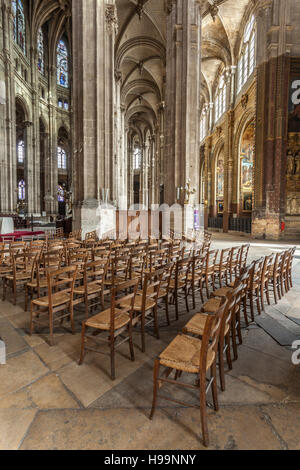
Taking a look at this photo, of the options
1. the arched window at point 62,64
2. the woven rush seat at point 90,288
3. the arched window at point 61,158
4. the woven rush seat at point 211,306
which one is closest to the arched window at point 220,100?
the arched window at point 62,64

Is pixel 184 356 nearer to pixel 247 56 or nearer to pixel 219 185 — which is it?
pixel 247 56

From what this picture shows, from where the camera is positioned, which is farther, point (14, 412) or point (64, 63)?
point (64, 63)

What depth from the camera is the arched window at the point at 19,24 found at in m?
21.8

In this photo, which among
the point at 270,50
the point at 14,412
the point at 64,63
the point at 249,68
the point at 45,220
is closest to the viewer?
the point at 14,412

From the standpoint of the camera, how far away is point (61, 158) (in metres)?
40.0

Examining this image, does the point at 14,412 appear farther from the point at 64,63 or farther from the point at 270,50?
the point at 64,63

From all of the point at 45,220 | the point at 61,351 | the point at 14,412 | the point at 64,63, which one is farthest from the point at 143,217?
the point at 64,63

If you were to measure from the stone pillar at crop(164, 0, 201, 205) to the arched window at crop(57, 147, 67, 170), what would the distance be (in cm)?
2896

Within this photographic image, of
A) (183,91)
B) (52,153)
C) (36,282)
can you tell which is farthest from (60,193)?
(36,282)

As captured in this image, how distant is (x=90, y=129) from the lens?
12484 mm

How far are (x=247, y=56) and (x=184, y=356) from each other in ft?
82.8

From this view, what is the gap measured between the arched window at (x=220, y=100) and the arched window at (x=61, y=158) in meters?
23.9

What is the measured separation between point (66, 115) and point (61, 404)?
35457mm
